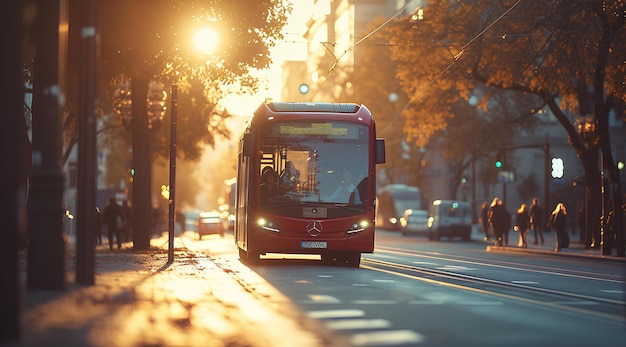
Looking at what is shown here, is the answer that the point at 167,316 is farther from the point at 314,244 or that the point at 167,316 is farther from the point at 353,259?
the point at 353,259

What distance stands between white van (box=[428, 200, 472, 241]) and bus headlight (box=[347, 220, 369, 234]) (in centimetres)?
3432

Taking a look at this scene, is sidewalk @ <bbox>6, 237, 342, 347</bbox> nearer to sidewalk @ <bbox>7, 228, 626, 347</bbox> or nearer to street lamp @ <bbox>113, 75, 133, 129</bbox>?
sidewalk @ <bbox>7, 228, 626, 347</bbox>

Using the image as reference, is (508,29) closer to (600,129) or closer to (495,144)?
(600,129)

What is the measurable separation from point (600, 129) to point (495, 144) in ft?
110

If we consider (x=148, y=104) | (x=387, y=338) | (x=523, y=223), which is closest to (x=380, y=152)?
(x=387, y=338)

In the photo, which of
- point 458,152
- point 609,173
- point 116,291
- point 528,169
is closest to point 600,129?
point 609,173

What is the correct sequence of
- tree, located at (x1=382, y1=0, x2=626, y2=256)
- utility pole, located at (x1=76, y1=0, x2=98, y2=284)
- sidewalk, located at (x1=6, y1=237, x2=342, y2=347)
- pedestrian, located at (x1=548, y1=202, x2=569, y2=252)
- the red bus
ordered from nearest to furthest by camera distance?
sidewalk, located at (x1=6, y1=237, x2=342, y2=347)
utility pole, located at (x1=76, y1=0, x2=98, y2=284)
the red bus
tree, located at (x1=382, y1=0, x2=626, y2=256)
pedestrian, located at (x1=548, y1=202, x2=569, y2=252)

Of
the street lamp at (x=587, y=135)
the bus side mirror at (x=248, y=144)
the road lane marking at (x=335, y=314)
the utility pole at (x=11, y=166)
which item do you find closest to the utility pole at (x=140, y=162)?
the bus side mirror at (x=248, y=144)

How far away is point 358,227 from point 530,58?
1478 cm

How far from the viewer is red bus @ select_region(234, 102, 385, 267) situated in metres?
25.0

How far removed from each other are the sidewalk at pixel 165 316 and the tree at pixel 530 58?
58.0 ft

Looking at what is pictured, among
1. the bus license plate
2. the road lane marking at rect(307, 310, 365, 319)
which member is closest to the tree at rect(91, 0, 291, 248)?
the bus license plate

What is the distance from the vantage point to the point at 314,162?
2520cm

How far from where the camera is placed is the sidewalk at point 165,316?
33.9ft
